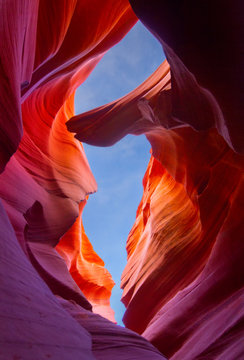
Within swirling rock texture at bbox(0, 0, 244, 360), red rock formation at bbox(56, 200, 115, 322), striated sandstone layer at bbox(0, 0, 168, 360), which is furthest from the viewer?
red rock formation at bbox(56, 200, 115, 322)

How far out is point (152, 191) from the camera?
8.42m

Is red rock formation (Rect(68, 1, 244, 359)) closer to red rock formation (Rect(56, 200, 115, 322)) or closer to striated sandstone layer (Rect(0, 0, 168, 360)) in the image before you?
striated sandstone layer (Rect(0, 0, 168, 360))

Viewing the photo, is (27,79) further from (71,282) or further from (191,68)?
(71,282)

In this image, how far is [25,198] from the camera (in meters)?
4.23

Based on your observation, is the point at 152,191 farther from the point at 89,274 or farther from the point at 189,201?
the point at 89,274

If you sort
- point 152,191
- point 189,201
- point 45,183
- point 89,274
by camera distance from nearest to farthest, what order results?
1. point 45,183
2. point 189,201
3. point 152,191
4. point 89,274

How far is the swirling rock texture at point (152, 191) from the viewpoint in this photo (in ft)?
7.06

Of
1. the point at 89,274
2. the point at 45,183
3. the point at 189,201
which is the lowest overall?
the point at 89,274

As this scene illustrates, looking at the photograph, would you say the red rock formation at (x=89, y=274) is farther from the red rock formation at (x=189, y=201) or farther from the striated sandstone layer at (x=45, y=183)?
the red rock formation at (x=189, y=201)

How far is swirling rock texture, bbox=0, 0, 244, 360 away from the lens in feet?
7.06

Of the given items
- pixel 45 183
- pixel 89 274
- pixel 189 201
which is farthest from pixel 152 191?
pixel 45 183

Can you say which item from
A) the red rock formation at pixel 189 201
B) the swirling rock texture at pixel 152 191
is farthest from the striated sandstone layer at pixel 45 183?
the red rock formation at pixel 189 201

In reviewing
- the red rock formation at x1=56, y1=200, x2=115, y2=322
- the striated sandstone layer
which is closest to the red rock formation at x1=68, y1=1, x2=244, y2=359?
the striated sandstone layer

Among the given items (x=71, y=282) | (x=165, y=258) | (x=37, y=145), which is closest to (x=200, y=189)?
(x=165, y=258)
